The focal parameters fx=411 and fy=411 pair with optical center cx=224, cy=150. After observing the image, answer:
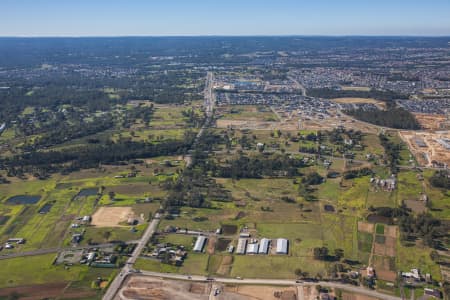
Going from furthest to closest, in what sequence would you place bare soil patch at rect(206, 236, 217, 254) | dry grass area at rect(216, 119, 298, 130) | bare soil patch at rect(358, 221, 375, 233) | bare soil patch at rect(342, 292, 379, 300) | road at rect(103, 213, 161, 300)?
dry grass area at rect(216, 119, 298, 130)
bare soil patch at rect(358, 221, 375, 233)
bare soil patch at rect(206, 236, 217, 254)
road at rect(103, 213, 161, 300)
bare soil patch at rect(342, 292, 379, 300)

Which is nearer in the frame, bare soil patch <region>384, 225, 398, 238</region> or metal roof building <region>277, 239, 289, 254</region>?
metal roof building <region>277, 239, 289, 254</region>

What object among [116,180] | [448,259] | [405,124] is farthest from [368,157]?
[116,180]

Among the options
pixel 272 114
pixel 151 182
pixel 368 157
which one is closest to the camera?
pixel 151 182

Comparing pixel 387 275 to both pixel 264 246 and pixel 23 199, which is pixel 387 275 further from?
pixel 23 199

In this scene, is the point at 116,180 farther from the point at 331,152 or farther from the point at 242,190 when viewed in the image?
the point at 331,152

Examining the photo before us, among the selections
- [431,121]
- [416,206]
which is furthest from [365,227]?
[431,121]

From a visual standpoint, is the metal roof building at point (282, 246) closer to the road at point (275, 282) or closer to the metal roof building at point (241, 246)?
the metal roof building at point (241, 246)

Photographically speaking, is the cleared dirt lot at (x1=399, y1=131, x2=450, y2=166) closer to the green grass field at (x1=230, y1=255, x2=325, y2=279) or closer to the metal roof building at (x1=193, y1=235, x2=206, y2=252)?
the green grass field at (x1=230, y1=255, x2=325, y2=279)

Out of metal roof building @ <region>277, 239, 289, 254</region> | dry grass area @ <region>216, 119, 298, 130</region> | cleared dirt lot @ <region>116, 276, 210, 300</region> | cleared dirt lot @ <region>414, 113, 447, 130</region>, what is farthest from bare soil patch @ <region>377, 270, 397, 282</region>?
cleared dirt lot @ <region>414, 113, 447, 130</region>
